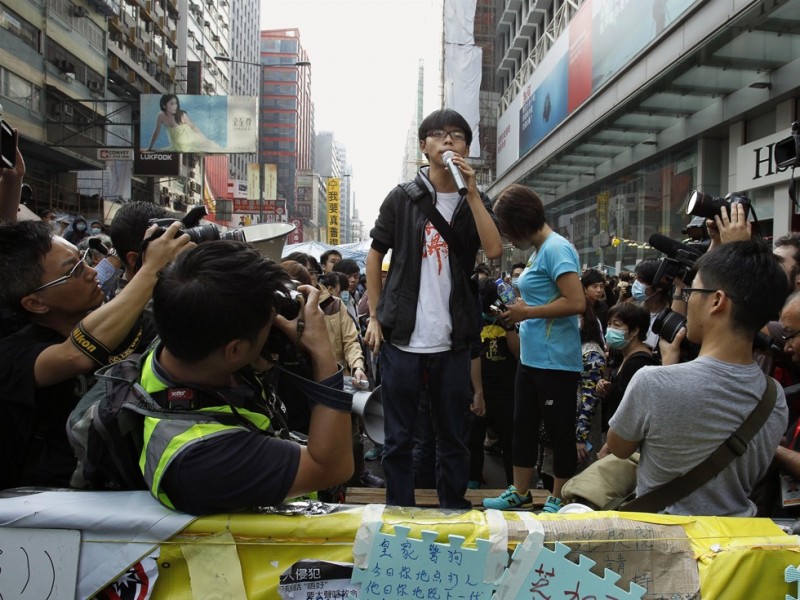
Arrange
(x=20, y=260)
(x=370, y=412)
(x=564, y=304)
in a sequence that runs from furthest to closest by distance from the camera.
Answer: (x=564, y=304) → (x=370, y=412) → (x=20, y=260)

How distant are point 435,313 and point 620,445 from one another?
→ 46.2 inches

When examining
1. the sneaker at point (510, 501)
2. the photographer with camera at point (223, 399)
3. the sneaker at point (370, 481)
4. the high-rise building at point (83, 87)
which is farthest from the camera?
the high-rise building at point (83, 87)

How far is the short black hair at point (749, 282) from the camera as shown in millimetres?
1760

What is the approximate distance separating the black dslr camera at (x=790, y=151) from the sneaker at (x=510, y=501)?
2.28 metres

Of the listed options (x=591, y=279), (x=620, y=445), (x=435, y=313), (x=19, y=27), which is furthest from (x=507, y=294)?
(x=19, y=27)

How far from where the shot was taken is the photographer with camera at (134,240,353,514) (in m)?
1.32

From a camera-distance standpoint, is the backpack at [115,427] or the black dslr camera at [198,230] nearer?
the backpack at [115,427]

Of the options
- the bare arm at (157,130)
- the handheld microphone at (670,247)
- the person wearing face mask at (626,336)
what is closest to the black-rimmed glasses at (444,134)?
the handheld microphone at (670,247)

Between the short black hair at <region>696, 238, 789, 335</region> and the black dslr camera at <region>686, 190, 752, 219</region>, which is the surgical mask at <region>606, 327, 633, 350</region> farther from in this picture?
the short black hair at <region>696, 238, 789, 335</region>

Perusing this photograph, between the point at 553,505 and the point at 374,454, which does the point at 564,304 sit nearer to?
the point at 553,505

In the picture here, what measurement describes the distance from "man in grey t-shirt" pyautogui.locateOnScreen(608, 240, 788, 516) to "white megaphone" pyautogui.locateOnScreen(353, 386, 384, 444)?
38.5 inches

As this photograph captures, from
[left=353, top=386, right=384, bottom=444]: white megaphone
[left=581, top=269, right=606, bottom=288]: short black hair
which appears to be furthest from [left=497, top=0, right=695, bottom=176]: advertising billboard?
[left=353, top=386, right=384, bottom=444]: white megaphone

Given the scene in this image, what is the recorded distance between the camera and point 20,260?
1891mm

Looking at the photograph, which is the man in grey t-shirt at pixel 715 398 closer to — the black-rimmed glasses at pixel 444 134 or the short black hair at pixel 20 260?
the black-rimmed glasses at pixel 444 134
